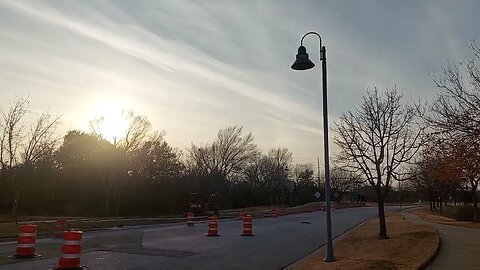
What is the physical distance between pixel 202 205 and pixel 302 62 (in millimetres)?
40467

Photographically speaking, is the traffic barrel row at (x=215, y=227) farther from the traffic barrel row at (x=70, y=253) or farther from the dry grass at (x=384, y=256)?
the traffic barrel row at (x=70, y=253)

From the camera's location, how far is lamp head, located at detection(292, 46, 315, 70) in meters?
15.3

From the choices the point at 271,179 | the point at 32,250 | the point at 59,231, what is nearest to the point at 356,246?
the point at 32,250

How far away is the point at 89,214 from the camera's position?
56.4 metres

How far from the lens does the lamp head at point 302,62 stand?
50.2 ft

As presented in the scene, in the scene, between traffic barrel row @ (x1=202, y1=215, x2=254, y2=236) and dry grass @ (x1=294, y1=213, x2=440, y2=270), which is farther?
traffic barrel row @ (x1=202, y1=215, x2=254, y2=236)

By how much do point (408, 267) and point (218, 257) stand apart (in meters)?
6.50

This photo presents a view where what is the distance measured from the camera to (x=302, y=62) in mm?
15312

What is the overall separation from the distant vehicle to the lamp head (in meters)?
38.9

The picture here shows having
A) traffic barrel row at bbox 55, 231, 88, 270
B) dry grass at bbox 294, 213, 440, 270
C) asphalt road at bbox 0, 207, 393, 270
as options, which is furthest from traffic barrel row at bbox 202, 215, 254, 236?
traffic barrel row at bbox 55, 231, 88, 270

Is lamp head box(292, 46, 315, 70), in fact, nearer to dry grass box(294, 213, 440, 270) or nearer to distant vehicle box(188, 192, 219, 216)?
dry grass box(294, 213, 440, 270)

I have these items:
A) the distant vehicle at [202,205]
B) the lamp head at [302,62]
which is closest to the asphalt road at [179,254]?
the lamp head at [302,62]

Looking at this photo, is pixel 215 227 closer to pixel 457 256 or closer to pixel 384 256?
pixel 384 256

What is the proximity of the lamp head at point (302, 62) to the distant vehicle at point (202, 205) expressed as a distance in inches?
1533
